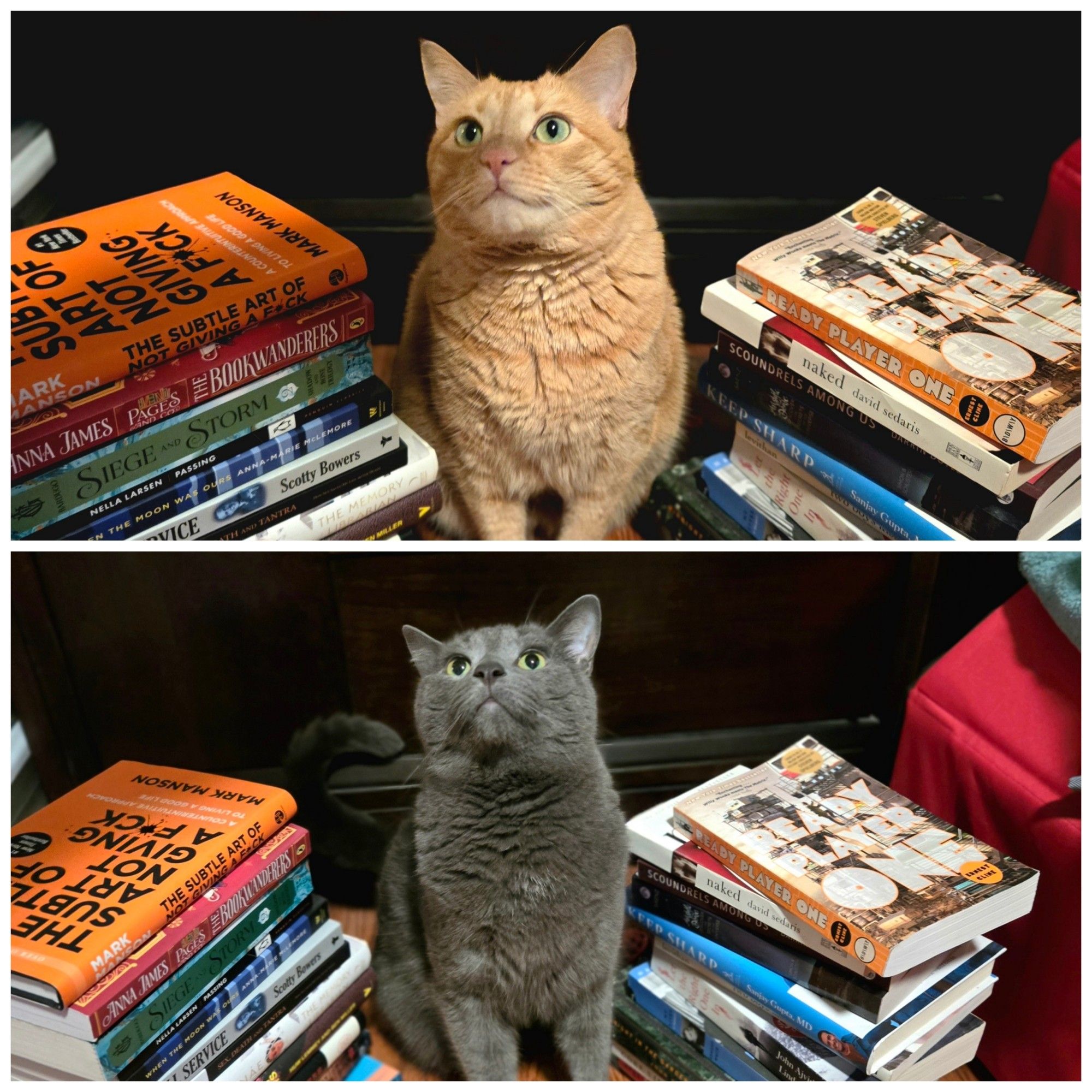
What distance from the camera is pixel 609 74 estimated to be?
905mm

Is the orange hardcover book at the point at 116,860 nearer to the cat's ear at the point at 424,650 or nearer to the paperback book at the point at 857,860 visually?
the cat's ear at the point at 424,650

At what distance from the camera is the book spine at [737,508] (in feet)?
4.16

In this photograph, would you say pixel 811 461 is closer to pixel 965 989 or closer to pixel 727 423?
pixel 727 423

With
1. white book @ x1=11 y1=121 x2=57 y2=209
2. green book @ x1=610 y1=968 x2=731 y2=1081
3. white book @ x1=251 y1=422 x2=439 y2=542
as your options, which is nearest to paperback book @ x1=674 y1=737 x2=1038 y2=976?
green book @ x1=610 y1=968 x2=731 y2=1081

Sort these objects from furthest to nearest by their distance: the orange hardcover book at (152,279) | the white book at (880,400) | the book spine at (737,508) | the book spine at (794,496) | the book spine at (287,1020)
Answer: the book spine at (737,508)
the book spine at (794,496)
the book spine at (287,1020)
the white book at (880,400)
the orange hardcover book at (152,279)

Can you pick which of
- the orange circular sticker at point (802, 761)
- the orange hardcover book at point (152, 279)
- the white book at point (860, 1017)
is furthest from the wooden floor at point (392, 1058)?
the orange hardcover book at point (152, 279)

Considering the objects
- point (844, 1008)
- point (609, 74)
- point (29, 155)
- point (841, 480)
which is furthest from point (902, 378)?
point (29, 155)

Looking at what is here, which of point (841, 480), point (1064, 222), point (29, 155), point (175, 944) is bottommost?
point (175, 944)

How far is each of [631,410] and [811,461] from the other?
0.22m

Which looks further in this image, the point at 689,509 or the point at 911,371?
the point at 689,509

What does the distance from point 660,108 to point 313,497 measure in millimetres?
533

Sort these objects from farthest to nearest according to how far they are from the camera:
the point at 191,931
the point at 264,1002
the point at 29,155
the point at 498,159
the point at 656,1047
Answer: the point at 29,155, the point at 656,1047, the point at 264,1002, the point at 191,931, the point at 498,159

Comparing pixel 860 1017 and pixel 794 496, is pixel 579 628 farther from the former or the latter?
pixel 860 1017

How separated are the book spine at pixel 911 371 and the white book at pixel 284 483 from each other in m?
0.41
